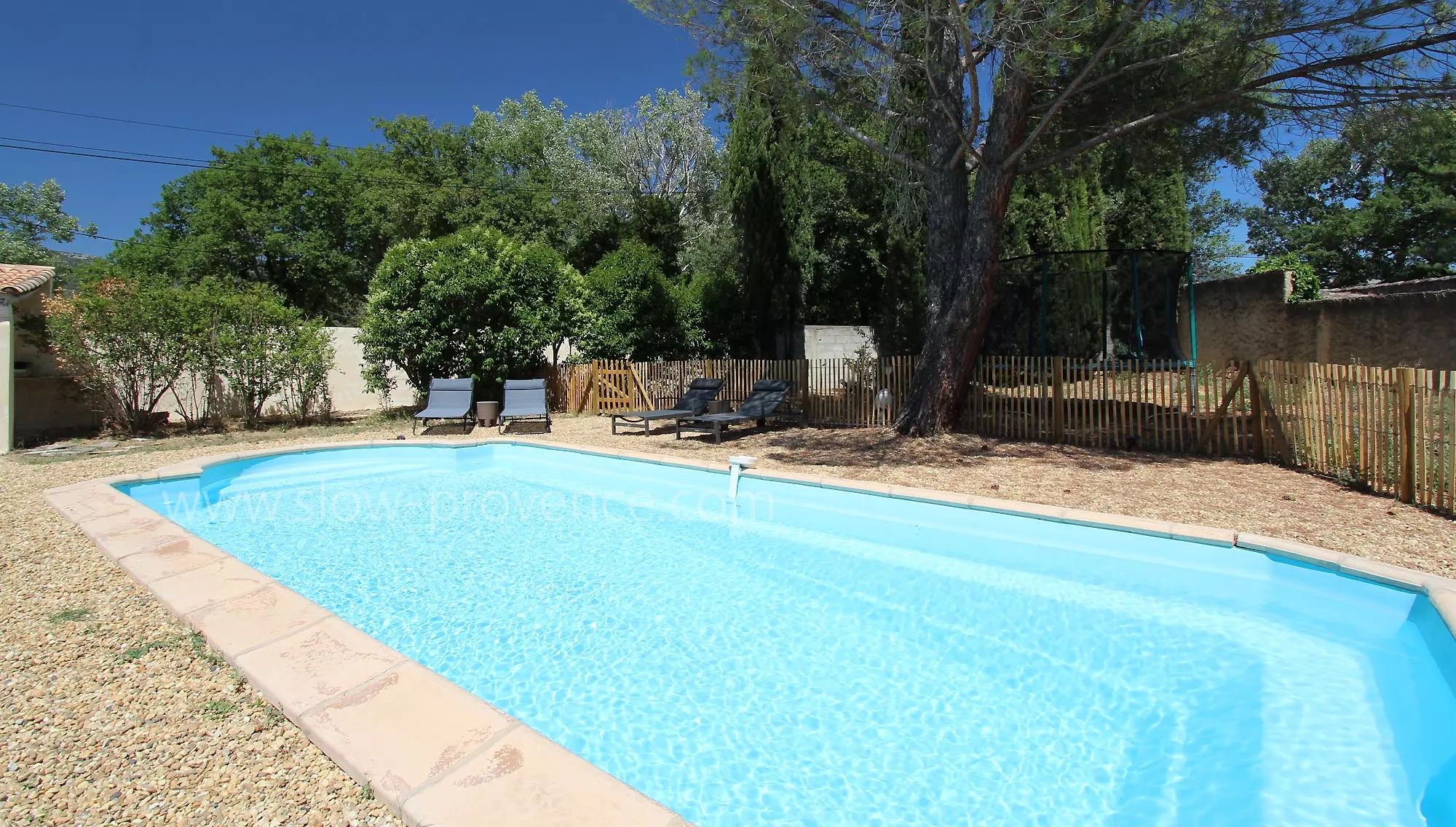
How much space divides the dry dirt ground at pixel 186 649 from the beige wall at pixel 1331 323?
5.19 metres

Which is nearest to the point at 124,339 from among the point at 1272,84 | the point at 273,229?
the point at 1272,84

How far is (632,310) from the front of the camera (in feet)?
53.4

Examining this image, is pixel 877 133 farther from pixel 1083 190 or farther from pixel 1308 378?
pixel 1308 378

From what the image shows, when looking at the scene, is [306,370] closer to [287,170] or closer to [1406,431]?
[1406,431]

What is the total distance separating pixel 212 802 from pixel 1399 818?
4.18 meters

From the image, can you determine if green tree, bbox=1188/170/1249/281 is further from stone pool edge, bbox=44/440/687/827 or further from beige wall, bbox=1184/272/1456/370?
stone pool edge, bbox=44/440/687/827

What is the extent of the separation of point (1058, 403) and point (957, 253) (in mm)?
2605

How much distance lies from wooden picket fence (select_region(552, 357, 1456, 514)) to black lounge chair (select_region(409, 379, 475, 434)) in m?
2.91

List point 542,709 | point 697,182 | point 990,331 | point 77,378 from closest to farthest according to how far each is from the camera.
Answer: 1. point 542,709
2. point 77,378
3. point 990,331
4. point 697,182

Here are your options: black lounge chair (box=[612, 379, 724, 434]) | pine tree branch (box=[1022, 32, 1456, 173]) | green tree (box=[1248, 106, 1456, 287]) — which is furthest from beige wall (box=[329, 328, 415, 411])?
green tree (box=[1248, 106, 1456, 287])

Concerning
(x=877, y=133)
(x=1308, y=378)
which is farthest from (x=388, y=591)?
(x=877, y=133)

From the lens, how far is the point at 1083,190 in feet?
57.3

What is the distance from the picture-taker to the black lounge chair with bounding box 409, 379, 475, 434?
40.5 feet

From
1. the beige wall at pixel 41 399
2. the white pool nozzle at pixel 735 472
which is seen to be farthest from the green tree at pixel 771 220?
the beige wall at pixel 41 399
